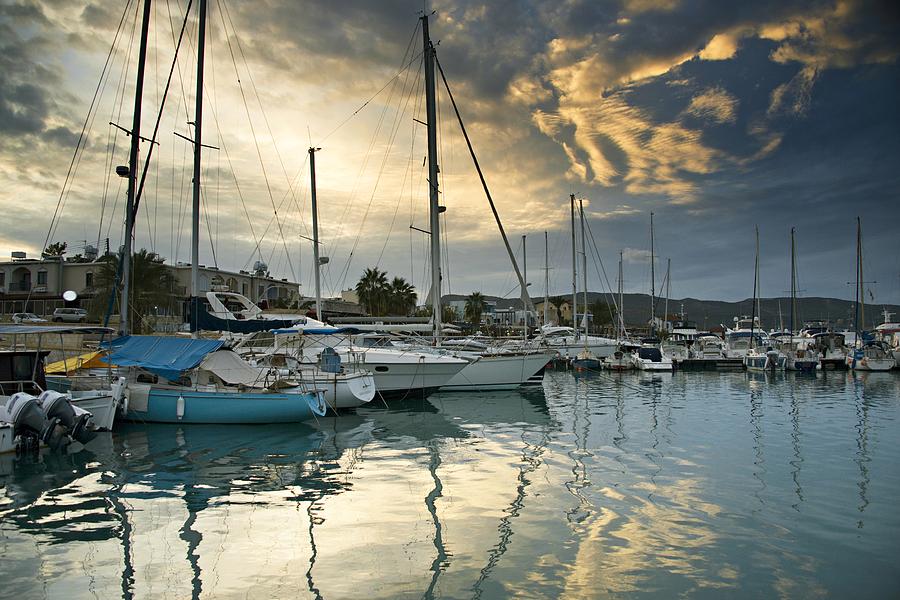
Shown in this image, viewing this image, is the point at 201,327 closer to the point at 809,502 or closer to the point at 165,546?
the point at 165,546

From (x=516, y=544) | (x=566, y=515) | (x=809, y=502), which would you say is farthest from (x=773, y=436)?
(x=516, y=544)

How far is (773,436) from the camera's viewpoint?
65.3ft

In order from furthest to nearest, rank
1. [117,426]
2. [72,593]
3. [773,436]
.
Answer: [117,426], [773,436], [72,593]

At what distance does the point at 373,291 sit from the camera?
75125 millimetres

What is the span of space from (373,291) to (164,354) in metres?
53.1

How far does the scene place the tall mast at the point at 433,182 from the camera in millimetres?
31641

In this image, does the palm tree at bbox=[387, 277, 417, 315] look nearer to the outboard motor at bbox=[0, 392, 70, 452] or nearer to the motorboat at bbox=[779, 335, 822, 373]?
the motorboat at bbox=[779, 335, 822, 373]

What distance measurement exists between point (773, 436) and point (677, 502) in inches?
394

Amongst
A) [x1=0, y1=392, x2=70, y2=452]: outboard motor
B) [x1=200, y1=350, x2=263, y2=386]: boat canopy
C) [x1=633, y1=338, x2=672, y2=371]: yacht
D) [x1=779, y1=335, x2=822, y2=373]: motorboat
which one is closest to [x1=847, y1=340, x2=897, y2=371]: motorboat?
[x1=779, y1=335, x2=822, y2=373]: motorboat

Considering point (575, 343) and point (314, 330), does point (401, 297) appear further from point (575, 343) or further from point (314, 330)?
point (314, 330)

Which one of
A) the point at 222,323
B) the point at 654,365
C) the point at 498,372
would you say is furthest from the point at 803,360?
the point at 222,323

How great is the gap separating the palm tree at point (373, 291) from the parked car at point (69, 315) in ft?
99.3

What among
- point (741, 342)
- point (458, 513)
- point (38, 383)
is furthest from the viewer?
point (741, 342)

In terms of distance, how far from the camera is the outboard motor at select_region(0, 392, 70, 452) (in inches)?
648
